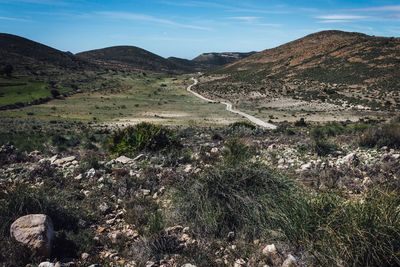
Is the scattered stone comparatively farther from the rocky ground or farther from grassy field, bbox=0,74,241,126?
grassy field, bbox=0,74,241,126

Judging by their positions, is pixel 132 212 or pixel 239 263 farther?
pixel 132 212

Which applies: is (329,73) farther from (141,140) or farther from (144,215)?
(144,215)

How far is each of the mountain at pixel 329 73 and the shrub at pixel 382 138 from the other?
38689mm

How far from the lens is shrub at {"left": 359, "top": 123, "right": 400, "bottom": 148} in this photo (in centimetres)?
1461

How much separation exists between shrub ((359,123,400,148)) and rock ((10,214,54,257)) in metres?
12.1

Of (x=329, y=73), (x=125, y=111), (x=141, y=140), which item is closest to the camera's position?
(x=141, y=140)

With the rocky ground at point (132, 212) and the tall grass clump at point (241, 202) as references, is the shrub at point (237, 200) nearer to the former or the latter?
the tall grass clump at point (241, 202)

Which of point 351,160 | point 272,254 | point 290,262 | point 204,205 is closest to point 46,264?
point 204,205

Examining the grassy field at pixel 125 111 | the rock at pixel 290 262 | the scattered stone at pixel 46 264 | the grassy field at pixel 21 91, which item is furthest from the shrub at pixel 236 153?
the grassy field at pixel 21 91

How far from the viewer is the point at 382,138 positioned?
14.8 m

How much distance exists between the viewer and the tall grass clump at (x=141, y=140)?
15.1 m

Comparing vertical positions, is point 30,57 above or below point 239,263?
below

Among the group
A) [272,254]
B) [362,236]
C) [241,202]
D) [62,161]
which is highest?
[362,236]

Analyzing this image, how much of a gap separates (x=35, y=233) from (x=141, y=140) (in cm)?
906
